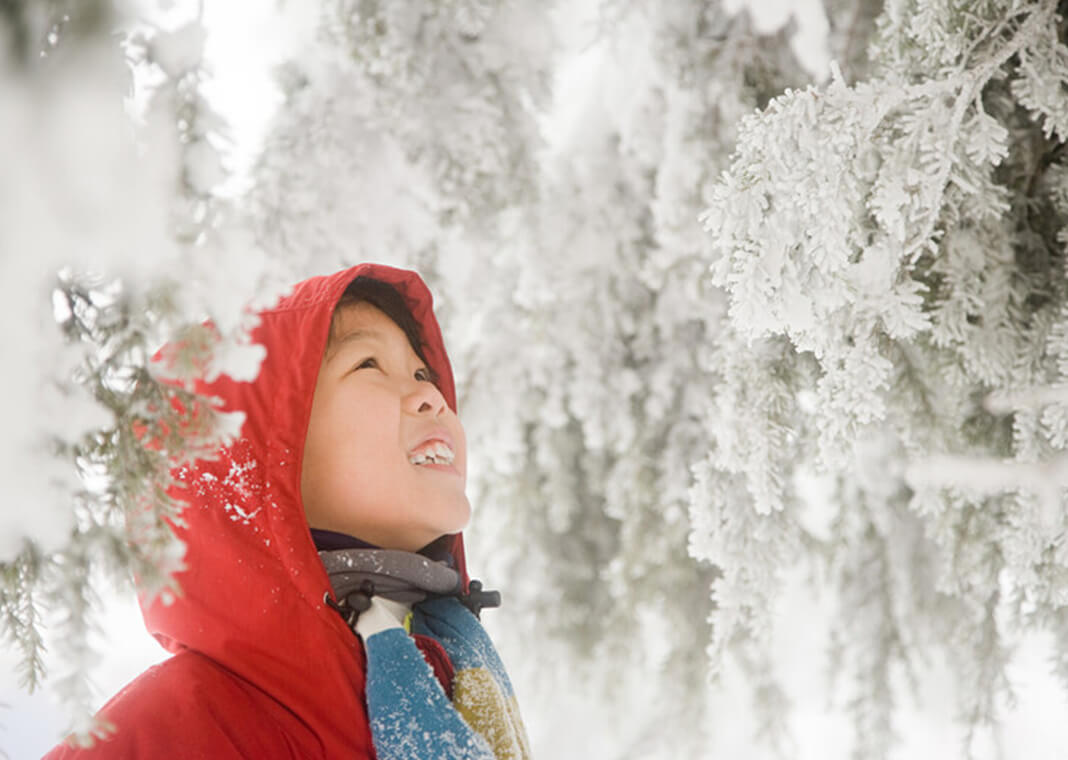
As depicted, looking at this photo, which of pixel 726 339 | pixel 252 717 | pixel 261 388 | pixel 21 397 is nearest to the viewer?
pixel 21 397

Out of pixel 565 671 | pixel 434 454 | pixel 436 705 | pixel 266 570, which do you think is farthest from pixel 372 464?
pixel 565 671

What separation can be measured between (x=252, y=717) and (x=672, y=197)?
1177 mm

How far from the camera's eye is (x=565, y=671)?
2494 mm

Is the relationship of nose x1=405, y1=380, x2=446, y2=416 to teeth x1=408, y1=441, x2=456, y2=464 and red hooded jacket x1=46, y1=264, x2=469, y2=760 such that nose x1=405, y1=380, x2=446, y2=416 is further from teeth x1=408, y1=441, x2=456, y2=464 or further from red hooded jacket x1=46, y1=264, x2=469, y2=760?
red hooded jacket x1=46, y1=264, x2=469, y2=760

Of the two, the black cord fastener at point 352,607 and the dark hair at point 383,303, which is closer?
the black cord fastener at point 352,607

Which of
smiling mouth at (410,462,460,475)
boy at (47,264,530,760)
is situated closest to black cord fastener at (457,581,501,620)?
boy at (47,264,530,760)

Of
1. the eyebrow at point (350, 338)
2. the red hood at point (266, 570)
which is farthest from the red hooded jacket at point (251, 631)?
the eyebrow at point (350, 338)

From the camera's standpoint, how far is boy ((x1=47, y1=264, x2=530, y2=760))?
940 mm

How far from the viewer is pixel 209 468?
1.02 m

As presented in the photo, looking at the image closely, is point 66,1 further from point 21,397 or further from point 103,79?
point 21,397

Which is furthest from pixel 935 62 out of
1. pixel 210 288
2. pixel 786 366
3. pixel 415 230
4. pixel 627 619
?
pixel 627 619

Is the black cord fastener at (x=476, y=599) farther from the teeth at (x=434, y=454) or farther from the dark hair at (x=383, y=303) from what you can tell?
the dark hair at (x=383, y=303)

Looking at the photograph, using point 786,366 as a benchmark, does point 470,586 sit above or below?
below

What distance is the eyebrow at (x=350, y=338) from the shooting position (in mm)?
1209
